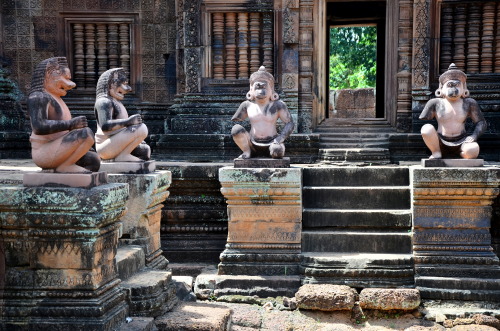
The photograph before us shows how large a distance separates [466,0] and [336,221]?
3753 mm

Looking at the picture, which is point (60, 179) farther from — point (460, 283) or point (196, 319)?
point (460, 283)

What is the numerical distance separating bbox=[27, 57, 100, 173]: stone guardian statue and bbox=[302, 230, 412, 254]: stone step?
2597mm

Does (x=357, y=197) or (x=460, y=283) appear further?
(x=357, y=197)

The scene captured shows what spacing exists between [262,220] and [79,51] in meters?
4.33

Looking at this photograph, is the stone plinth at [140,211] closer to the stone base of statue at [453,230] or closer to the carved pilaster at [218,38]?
the stone base of statue at [453,230]

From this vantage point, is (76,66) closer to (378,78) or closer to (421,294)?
(421,294)

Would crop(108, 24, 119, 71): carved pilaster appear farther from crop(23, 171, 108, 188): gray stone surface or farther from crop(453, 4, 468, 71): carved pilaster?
crop(23, 171, 108, 188): gray stone surface

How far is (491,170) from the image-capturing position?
17.0 ft

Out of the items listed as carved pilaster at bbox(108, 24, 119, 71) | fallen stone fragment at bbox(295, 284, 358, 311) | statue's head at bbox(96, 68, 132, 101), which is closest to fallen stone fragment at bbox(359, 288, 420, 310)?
fallen stone fragment at bbox(295, 284, 358, 311)

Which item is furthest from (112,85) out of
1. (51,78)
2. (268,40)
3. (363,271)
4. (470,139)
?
(470,139)

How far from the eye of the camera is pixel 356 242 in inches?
217

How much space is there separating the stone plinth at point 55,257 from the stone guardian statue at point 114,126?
141 cm

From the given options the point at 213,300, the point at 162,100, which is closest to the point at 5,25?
the point at 162,100

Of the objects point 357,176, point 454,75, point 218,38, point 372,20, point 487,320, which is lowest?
point 487,320
